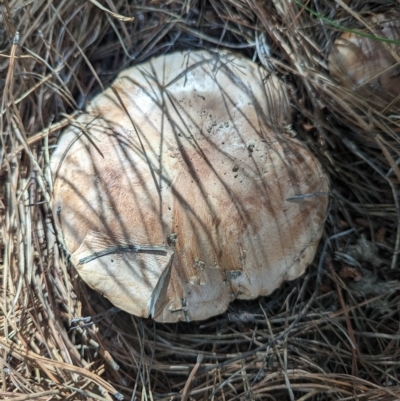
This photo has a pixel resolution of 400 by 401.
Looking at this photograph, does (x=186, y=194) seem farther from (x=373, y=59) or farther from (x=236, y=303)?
(x=373, y=59)

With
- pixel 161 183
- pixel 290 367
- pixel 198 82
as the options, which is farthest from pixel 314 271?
pixel 198 82

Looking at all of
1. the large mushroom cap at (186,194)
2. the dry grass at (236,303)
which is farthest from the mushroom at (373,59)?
the large mushroom cap at (186,194)

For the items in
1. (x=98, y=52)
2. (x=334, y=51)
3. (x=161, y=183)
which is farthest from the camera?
(x=98, y=52)

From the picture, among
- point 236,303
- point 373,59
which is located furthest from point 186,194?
point 373,59

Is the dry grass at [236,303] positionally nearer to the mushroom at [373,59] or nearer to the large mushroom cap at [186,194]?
the mushroom at [373,59]

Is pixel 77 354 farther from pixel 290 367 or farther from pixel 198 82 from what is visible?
pixel 198 82

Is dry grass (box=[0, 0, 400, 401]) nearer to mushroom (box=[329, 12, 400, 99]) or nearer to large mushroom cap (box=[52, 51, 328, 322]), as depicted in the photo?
mushroom (box=[329, 12, 400, 99])

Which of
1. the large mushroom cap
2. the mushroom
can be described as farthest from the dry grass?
the large mushroom cap
